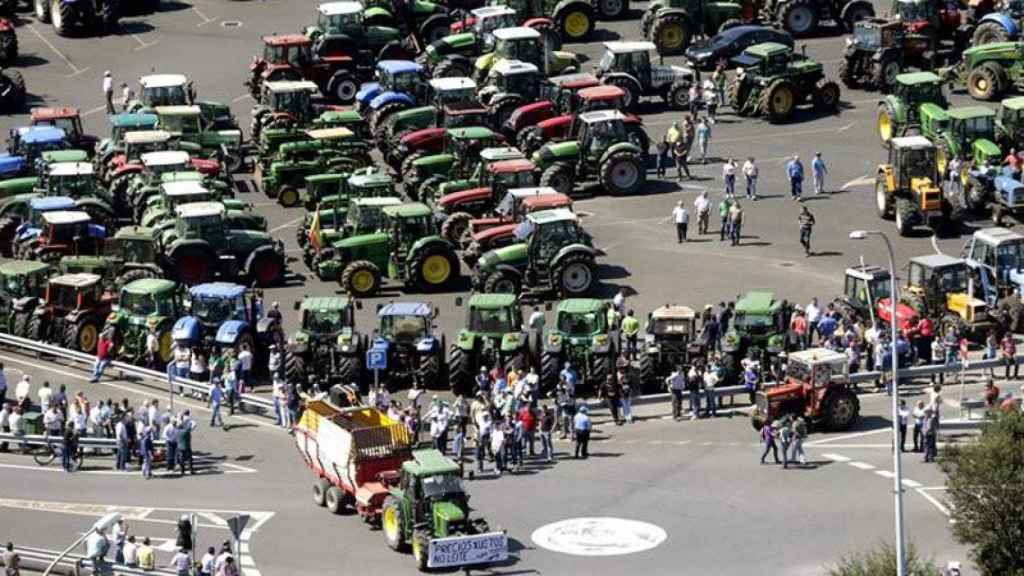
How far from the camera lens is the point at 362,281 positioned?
74750 mm

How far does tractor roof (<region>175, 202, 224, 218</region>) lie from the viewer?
76.8 meters

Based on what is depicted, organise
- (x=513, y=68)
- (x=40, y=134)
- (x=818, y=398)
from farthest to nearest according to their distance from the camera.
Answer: (x=513, y=68)
(x=40, y=134)
(x=818, y=398)

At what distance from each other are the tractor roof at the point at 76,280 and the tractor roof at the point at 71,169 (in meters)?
9.54

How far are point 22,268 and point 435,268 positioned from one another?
11.5m

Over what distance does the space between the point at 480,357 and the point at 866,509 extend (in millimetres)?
13466

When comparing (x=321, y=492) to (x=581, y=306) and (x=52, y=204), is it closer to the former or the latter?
(x=581, y=306)

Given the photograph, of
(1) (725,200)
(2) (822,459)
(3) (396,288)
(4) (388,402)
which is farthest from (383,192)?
(2) (822,459)

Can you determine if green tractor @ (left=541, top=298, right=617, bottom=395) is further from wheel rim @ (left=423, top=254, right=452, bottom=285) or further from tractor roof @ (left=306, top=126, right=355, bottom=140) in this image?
tractor roof @ (left=306, top=126, right=355, bottom=140)

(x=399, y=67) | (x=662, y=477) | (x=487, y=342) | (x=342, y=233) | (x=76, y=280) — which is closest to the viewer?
(x=662, y=477)

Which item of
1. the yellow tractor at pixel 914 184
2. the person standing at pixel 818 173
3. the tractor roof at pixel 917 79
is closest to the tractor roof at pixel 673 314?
the yellow tractor at pixel 914 184

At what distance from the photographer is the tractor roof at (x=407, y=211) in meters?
75.7

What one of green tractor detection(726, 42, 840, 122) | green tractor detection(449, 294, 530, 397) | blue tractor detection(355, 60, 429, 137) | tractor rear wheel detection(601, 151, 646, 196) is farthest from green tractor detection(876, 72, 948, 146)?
green tractor detection(449, 294, 530, 397)

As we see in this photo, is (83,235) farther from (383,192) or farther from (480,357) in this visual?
(480,357)

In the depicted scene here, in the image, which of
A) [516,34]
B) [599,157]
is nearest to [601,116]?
[599,157]
